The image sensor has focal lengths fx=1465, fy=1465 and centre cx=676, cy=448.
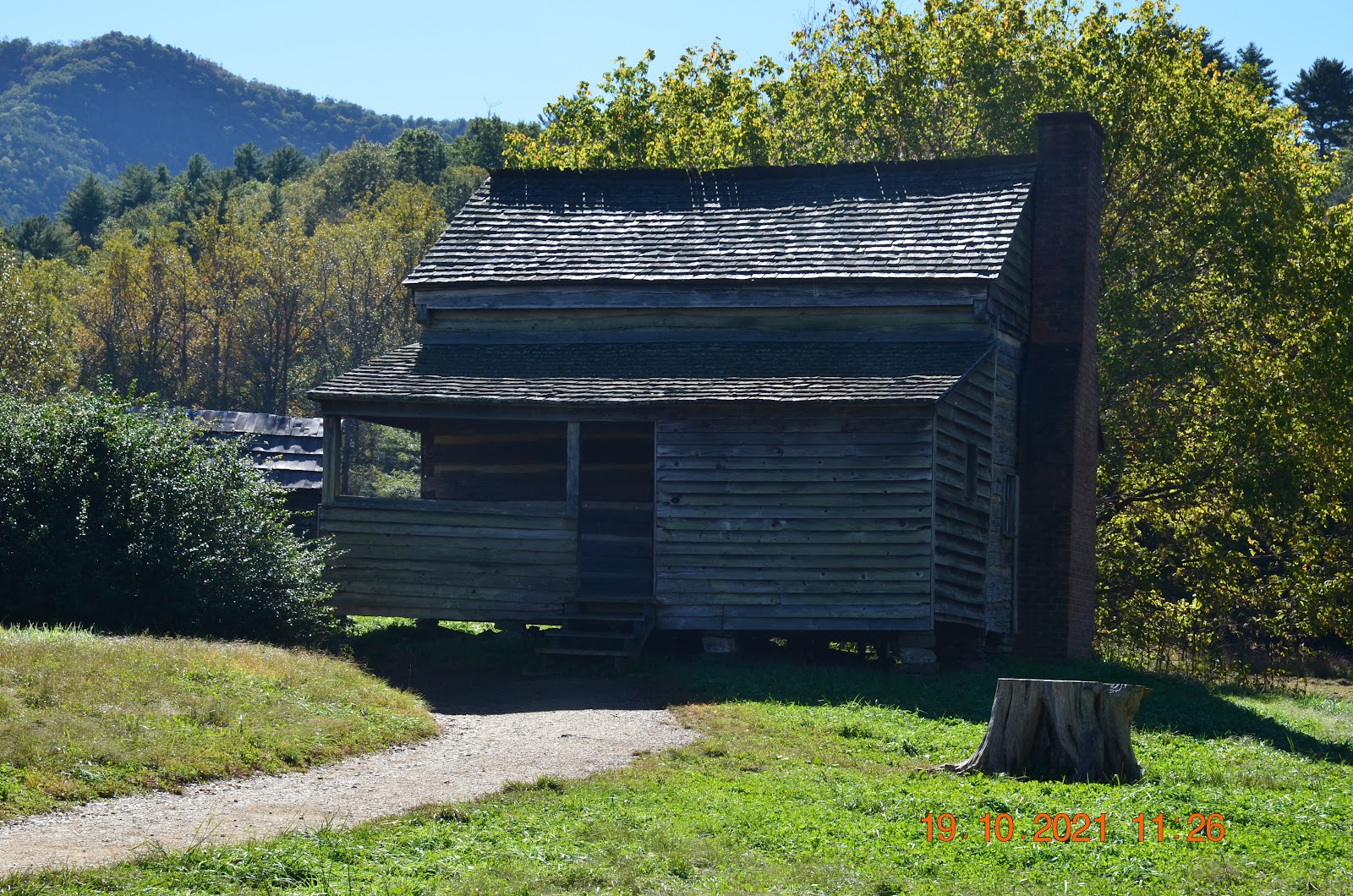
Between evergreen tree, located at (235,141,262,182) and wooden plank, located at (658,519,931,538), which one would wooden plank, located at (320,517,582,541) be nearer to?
wooden plank, located at (658,519,931,538)

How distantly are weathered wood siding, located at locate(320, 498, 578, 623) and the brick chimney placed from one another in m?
7.78

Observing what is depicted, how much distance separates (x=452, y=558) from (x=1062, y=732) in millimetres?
10758

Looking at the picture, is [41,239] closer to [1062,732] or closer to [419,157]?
[419,157]

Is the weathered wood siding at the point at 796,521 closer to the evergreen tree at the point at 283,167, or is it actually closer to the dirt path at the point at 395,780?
the dirt path at the point at 395,780

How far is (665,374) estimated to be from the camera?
2180cm

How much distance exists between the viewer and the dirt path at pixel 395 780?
9320 mm

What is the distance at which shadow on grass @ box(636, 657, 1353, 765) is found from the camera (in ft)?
55.6

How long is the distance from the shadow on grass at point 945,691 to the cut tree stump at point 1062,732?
356 cm

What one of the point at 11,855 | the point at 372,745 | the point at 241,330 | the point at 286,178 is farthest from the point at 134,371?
the point at 11,855

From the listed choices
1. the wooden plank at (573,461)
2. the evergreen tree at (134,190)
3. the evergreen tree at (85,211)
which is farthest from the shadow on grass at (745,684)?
the evergreen tree at (134,190)

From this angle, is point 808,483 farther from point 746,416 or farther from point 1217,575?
point 1217,575

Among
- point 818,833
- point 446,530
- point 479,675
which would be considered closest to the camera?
point 818,833

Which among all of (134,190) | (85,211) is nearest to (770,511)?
(85,211)
